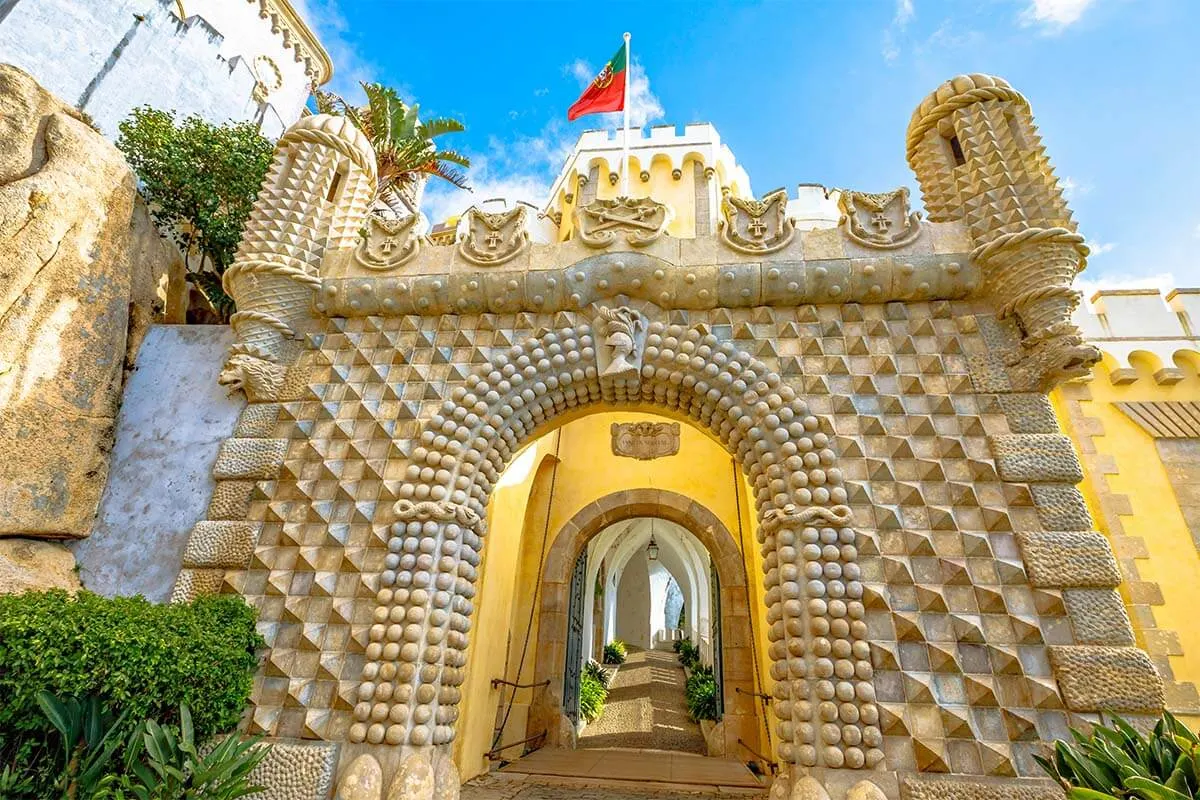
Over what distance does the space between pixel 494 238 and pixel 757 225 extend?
2.57m

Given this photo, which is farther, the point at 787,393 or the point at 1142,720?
the point at 787,393

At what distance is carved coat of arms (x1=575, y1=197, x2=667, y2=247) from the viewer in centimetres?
526

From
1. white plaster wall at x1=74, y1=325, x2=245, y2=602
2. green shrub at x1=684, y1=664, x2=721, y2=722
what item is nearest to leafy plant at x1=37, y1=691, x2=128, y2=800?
white plaster wall at x1=74, y1=325, x2=245, y2=602

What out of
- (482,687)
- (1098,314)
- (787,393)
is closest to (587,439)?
(482,687)

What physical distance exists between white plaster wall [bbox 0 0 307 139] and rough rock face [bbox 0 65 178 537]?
17.9ft

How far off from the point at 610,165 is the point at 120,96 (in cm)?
1001

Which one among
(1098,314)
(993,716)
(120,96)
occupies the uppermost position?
(120,96)

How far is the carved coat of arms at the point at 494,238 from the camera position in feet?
17.7

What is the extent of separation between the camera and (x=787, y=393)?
4609mm

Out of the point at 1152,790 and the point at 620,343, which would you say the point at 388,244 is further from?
the point at 1152,790

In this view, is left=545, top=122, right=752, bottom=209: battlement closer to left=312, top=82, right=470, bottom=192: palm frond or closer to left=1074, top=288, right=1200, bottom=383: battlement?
left=312, top=82, right=470, bottom=192: palm frond

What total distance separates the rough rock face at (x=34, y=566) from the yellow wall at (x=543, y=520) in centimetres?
337

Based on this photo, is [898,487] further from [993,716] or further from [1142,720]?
[1142,720]

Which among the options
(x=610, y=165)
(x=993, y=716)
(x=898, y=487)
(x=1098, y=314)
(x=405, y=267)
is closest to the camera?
(x=993, y=716)
